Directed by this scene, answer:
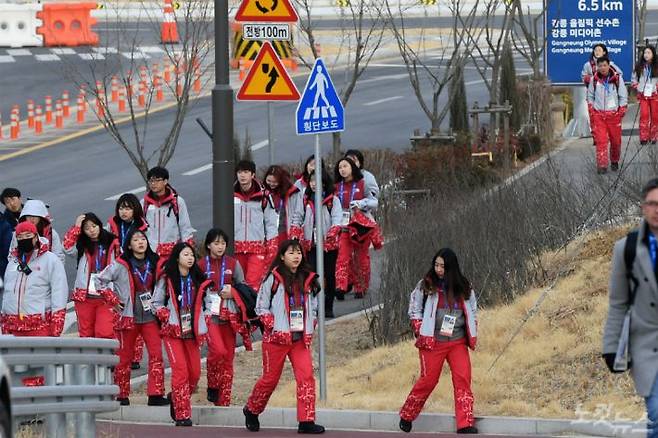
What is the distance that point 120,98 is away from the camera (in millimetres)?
40906

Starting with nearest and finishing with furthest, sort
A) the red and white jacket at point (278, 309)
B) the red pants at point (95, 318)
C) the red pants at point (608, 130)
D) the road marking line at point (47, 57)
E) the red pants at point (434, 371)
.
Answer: the red pants at point (434, 371) → the red and white jacket at point (278, 309) → the red pants at point (95, 318) → the red pants at point (608, 130) → the road marking line at point (47, 57)

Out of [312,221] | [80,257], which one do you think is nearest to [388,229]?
[312,221]

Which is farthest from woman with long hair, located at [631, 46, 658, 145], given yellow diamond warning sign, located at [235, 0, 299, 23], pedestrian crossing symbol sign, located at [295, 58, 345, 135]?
pedestrian crossing symbol sign, located at [295, 58, 345, 135]

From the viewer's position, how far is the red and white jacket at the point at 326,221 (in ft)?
69.0

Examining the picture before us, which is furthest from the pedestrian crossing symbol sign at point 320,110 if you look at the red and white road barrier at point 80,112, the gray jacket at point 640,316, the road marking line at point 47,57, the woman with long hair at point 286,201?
the road marking line at point 47,57

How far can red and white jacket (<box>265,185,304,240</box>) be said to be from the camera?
20913 mm

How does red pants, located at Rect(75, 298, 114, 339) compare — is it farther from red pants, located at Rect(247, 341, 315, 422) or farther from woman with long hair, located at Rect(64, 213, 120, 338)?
red pants, located at Rect(247, 341, 315, 422)

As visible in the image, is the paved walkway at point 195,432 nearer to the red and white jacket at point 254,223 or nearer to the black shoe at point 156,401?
the black shoe at point 156,401

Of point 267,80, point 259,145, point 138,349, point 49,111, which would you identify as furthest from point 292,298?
point 49,111

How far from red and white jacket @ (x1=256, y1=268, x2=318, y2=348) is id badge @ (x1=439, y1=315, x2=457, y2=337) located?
1.01 metres

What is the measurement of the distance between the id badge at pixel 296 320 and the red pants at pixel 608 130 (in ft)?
38.7

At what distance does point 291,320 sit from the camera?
1538 cm

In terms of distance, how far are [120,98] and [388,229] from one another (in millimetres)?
17283

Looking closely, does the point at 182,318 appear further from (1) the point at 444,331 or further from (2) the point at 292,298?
(1) the point at 444,331
